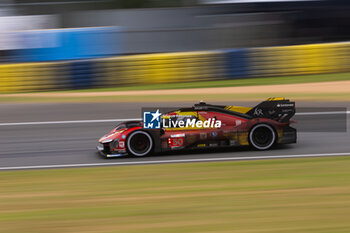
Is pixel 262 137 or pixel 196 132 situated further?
pixel 262 137

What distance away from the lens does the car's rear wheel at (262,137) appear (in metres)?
8.93

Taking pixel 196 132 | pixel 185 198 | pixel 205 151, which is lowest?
pixel 185 198

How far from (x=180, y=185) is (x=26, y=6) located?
15.8 meters

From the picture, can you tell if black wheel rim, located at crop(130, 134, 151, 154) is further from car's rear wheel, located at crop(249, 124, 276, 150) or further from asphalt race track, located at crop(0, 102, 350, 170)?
car's rear wheel, located at crop(249, 124, 276, 150)

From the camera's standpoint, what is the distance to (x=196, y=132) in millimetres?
8836

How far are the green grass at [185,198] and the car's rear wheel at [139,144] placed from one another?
619 mm

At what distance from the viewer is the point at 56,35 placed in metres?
18.0

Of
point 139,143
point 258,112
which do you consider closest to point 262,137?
point 258,112

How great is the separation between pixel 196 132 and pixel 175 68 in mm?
8153

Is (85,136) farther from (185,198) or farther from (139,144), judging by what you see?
(185,198)

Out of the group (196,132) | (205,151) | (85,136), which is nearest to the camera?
(196,132)

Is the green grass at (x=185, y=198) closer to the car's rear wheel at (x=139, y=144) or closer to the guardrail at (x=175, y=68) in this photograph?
the car's rear wheel at (x=139, y=144)

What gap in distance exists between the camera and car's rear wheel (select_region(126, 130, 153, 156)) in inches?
348

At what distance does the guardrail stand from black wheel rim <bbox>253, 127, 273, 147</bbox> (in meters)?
7.95
